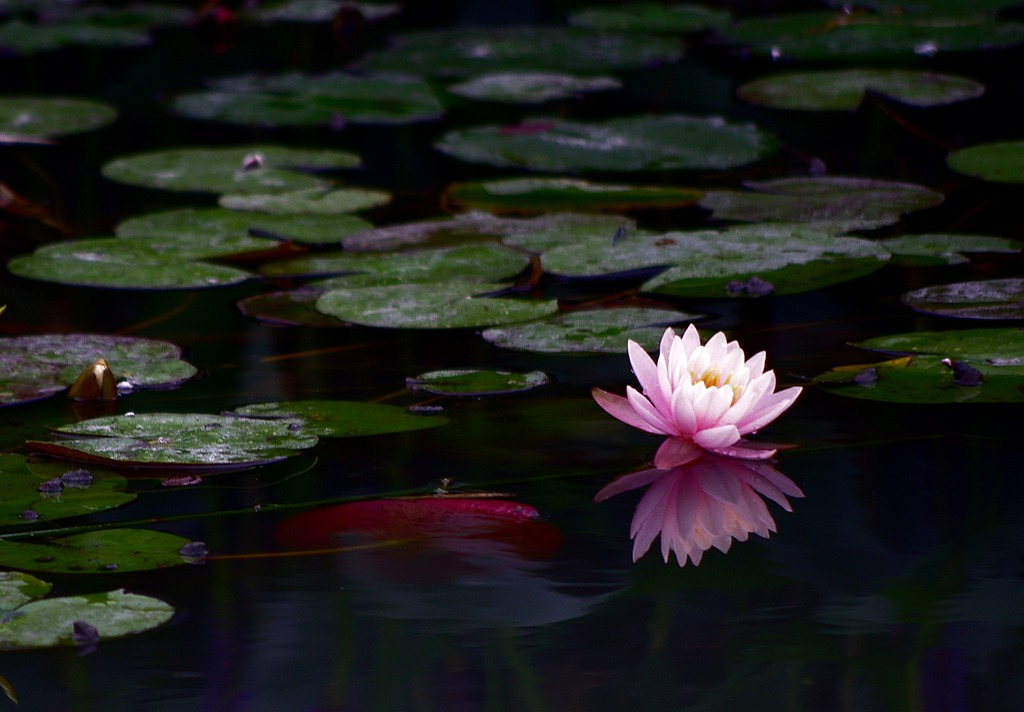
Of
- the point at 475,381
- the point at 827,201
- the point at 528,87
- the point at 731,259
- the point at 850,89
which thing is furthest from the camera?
the point at 528,87

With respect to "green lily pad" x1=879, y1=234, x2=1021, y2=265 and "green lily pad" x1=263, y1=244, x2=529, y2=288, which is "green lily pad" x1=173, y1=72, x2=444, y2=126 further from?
"green lily pad" x1=879, y1=234, x2=1021, y2=265

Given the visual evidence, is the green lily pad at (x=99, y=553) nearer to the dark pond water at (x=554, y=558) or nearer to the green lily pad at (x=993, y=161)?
the dark pond water at (x=554, y=558)

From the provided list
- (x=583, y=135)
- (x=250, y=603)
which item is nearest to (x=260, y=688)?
(x=250, y=603)

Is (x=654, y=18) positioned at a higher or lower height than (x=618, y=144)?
higher

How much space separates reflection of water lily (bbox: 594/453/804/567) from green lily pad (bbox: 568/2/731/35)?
3959mm

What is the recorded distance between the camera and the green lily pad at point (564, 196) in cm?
279

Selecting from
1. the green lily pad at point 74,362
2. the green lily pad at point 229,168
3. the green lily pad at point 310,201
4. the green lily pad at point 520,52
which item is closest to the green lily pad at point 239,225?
the green lily pad at point 310,201

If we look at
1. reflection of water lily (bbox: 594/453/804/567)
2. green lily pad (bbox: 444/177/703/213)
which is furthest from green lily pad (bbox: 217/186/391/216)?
reflection of water lily (bbox: 594/453/804/567)

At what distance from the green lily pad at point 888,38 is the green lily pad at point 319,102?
1293 millimetres

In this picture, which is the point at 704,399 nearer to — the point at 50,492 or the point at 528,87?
the point at 50,492

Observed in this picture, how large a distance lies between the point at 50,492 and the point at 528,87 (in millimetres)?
2906

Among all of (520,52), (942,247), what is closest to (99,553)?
(942,247)

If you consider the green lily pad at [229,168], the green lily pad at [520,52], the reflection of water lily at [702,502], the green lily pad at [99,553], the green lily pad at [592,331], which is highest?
the green lily pad at [520,52]

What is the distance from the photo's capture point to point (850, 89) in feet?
12.5
